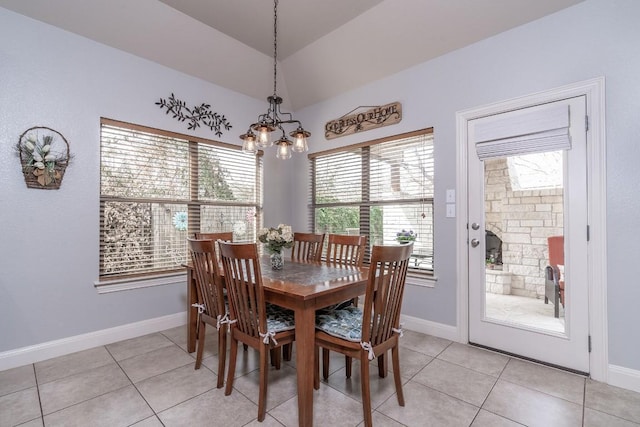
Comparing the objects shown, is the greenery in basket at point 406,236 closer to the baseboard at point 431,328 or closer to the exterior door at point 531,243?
the exterior door at point 531,243

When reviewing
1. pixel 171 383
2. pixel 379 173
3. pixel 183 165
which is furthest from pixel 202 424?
pixel 379 173

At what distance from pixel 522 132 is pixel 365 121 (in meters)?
1.60

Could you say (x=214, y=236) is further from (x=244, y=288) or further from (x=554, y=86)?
(x=554, y=86)

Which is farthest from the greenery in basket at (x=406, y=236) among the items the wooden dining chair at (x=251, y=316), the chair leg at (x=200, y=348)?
the chair leg at (x=200, y=348)

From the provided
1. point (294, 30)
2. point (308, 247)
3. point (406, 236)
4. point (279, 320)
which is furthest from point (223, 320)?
point (294, 30)

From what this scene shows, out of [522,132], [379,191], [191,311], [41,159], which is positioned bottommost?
[191,311]

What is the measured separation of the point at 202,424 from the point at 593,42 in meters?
3.64

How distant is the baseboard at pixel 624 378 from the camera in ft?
6.52

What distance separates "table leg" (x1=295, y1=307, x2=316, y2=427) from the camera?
1.60m

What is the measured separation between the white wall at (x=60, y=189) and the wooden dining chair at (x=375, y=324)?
88.5 inches

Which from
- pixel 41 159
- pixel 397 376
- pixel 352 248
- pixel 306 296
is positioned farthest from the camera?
pixel 352 248

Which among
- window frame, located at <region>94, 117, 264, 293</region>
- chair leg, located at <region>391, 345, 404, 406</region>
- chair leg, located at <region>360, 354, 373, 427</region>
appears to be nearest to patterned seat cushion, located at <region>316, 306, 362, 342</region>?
chair leg, located at <region>360, 354, 373, 427</region>

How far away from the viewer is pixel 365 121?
348cm

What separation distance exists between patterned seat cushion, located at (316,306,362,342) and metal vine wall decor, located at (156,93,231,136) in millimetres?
2605
